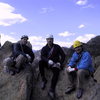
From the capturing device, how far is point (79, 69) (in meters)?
12.8

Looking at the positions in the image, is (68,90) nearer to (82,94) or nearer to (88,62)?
(82,94)

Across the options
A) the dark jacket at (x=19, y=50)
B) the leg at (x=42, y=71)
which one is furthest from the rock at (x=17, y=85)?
the dark jacket at (x=19, y=50)

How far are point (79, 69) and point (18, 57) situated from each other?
3.65 metres

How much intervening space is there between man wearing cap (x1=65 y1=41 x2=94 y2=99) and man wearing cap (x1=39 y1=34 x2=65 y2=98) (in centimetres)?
92

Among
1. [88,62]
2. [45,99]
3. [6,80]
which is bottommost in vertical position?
[45,99]

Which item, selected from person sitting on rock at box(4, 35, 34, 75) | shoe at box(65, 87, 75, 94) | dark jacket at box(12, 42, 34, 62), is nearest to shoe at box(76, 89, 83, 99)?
shoe at box(65, 87, 75, 94)

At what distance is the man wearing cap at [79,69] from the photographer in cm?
1277

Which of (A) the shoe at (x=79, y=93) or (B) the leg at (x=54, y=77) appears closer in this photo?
(A) the shoe at (x=79, y=93)

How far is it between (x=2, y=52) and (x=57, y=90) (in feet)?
17.1

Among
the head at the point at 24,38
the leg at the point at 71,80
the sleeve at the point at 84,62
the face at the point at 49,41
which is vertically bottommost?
the leg at the point at 71,80

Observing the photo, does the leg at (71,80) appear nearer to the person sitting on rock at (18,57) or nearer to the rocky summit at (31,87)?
the rocky summit at (31,87)

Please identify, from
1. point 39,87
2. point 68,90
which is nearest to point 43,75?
point 39,87

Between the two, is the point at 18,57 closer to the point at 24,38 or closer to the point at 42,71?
the point at 24,38

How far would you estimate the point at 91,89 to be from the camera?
13.0 metres
